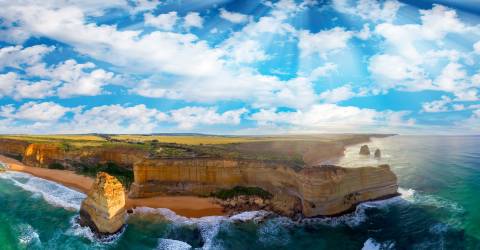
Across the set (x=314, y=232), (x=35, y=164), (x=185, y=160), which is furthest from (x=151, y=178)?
(x=35, y=164)

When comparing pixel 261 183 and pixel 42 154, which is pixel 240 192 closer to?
pixel 261 183

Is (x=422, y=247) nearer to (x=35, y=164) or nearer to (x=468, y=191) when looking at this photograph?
(x=468, y=191)

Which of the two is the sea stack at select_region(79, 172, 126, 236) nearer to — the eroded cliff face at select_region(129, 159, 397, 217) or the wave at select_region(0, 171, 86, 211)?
the wave at select_region(0, 171, 86, 211)

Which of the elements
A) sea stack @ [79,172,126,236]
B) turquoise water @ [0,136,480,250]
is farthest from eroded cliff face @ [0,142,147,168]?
sea stack @ [79,172,126,236]

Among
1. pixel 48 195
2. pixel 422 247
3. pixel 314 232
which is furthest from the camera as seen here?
pixel 48 195

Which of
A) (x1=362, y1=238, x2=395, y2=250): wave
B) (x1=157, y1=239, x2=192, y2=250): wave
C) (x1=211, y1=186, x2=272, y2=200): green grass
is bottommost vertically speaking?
(x1=157, y1=239, x2=192, y2=250): wave
